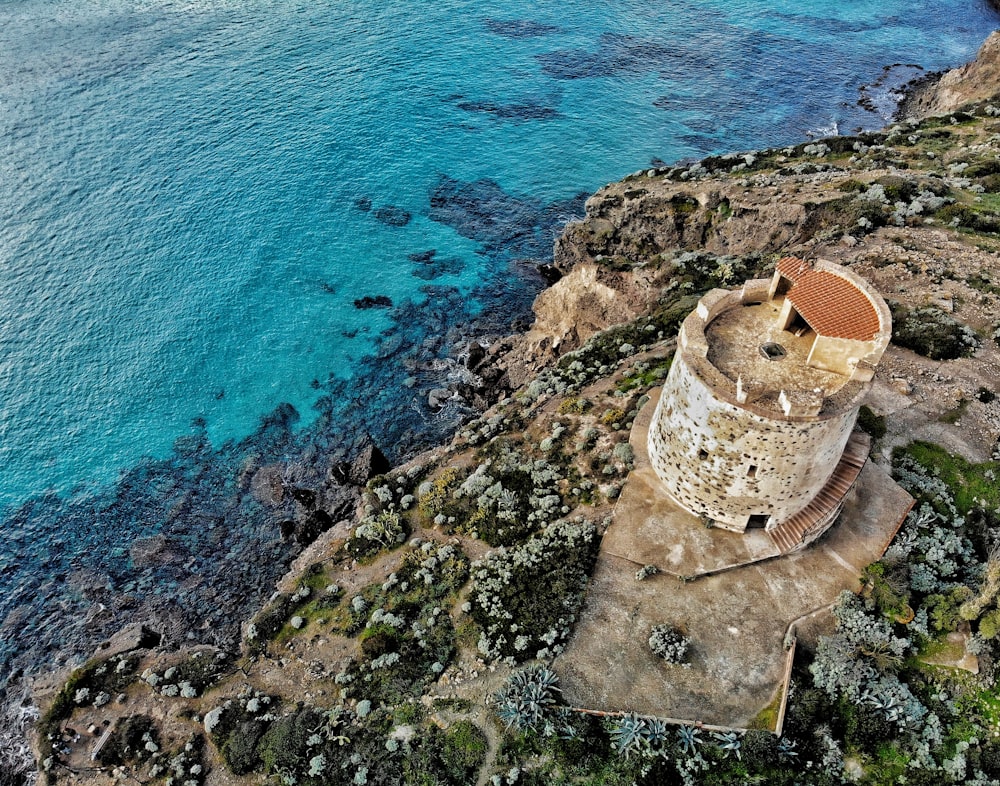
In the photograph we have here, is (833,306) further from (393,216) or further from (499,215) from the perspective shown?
(393,216)

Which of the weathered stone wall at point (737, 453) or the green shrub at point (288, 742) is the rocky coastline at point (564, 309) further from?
the weathered stone wall at point (737, 453)

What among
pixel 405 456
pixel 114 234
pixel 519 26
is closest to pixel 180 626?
pixel 405 456

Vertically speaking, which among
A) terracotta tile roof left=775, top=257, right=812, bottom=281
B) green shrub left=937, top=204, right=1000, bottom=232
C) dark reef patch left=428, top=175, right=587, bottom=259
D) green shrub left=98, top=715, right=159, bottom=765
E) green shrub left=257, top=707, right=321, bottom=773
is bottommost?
green shrub left=98, top=715, right=159, bottom=765

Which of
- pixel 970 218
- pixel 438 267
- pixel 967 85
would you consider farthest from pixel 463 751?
pixel 967 85

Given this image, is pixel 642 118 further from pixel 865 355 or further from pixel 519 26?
pixel 865 355

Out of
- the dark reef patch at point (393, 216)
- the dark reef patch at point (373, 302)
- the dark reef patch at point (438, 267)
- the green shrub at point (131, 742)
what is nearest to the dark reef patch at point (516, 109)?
the dark reef patch at point (393, 216)

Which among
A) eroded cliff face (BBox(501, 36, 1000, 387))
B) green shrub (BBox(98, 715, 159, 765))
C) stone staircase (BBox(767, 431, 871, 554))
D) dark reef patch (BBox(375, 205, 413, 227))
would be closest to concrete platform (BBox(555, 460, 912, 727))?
stone staircase (BBox(767, 431, 871, 554))

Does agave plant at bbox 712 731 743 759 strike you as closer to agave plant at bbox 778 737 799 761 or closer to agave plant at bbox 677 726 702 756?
agave plant at bbox 677 726 702 756
